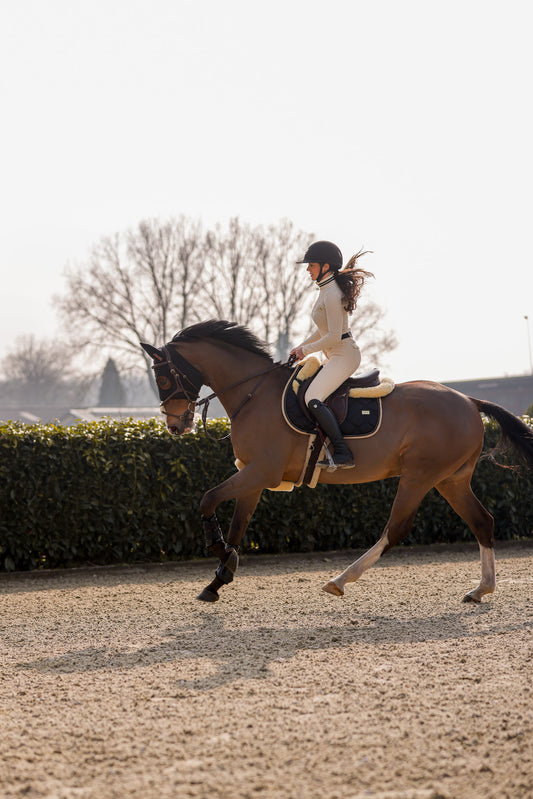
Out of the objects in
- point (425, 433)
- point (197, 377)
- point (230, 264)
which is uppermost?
point (230, 264)

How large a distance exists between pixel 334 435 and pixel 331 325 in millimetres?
986

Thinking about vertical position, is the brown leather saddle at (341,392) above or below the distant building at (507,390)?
below

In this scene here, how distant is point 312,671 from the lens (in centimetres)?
457

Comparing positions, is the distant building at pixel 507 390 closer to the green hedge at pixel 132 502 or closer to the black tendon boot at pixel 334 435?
the green hedge at pixel 132 502

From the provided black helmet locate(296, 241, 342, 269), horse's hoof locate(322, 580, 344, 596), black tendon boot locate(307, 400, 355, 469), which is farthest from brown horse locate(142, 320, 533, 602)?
black helmet locate(296, 241, 342, 269)

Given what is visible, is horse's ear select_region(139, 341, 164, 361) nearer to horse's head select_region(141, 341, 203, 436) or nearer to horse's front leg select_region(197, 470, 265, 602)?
horse's head select_region(141, 341, 203, 436)

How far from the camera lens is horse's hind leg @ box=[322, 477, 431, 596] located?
680 centimetres

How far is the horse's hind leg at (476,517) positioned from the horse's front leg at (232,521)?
1.85 metres

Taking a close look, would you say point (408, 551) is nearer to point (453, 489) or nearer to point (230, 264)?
point (453, 489)

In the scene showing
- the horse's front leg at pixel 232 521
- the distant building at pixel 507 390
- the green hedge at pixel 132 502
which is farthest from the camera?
the distant building at pixel 507 390

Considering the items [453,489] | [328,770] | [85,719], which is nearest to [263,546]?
[453,489]

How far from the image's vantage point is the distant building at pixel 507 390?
53.9 m

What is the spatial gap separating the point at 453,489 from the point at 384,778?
15.1 feet

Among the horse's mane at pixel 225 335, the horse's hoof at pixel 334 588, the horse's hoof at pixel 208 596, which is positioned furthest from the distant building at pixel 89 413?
the horse's hoof at pixel 334 588
